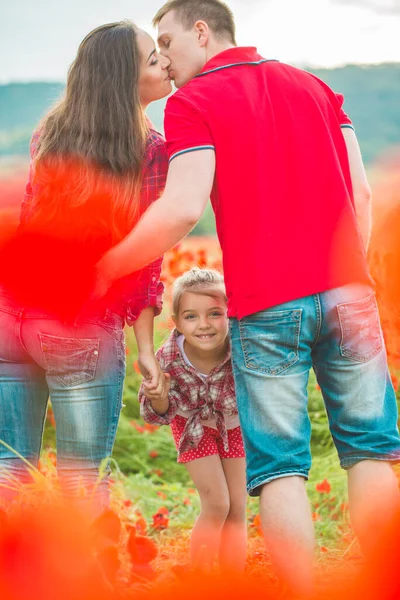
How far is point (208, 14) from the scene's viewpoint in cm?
217

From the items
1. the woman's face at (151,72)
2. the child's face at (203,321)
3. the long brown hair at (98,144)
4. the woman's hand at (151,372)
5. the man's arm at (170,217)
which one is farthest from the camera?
Result: the child's face at (203,321)

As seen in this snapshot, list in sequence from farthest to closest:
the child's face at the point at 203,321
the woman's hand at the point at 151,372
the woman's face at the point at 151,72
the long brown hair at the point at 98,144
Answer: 1. the child's face at the point at 203,321
2. the woman's hand at the point at 151,372
3. the woman's face at the point at 151,72
4. the long brown hair at the point at 98,144

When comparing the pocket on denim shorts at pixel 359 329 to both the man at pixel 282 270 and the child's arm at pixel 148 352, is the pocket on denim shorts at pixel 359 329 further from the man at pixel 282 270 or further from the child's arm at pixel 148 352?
the child's arm at pixel 148 352

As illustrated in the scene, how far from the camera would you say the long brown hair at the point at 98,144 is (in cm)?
201

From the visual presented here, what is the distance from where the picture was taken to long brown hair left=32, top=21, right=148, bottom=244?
2.01 m

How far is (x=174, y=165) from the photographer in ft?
6.30

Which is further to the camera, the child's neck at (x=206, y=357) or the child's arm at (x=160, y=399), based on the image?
the child's neck at (x=206, y=357)

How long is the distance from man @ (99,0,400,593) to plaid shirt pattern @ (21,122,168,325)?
11cm

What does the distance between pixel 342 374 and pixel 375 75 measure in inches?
205

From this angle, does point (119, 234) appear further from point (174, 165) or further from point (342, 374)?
point (342, 374)

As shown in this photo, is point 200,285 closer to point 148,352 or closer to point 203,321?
point 203,321

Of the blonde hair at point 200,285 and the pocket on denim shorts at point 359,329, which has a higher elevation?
the blonde hair at point 200,285

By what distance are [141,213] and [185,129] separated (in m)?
0.27

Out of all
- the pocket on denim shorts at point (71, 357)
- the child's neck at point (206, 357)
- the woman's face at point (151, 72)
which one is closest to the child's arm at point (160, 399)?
the child's neck at point (206, 357)
